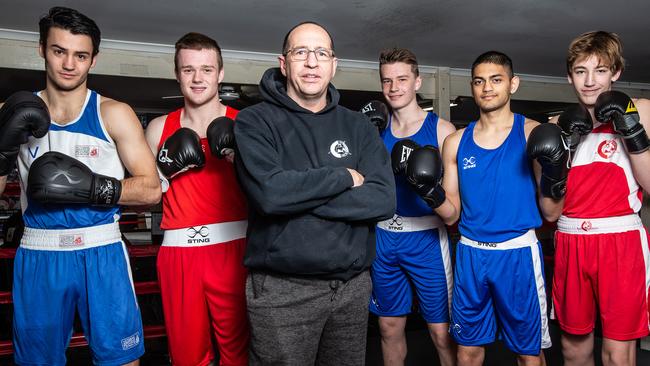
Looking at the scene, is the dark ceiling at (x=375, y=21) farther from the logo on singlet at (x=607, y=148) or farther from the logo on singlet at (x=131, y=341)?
the logo on singlet at (x=131, y=341)

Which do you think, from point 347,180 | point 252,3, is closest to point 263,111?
point 347,180

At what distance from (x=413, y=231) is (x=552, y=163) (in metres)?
0.79

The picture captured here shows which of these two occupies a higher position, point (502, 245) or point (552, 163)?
point (552, 163)

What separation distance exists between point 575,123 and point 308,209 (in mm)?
1379

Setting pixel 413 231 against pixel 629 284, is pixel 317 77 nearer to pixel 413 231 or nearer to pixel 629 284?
pixel 413 231

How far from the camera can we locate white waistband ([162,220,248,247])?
7.30 ft

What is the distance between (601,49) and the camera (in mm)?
2271

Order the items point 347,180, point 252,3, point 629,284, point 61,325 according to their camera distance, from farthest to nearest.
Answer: point 252,3
point 629,284
point 61,325
point 347,180

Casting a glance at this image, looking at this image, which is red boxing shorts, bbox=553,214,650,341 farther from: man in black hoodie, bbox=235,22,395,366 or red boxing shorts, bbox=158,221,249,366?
red boxing shorts, bbox=158,221,249,366

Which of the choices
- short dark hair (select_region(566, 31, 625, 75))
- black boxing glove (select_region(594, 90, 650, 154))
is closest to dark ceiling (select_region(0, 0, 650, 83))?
short dark hair (select_region(566, 31, 625, 75))

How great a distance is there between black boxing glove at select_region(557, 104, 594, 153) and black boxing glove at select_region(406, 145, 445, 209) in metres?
0.58

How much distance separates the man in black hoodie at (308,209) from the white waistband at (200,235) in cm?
55

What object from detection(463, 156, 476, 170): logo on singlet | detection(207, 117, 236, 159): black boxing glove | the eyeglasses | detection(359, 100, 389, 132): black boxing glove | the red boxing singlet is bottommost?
the red boxing singlet

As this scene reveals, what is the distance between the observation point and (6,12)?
15.2ft
